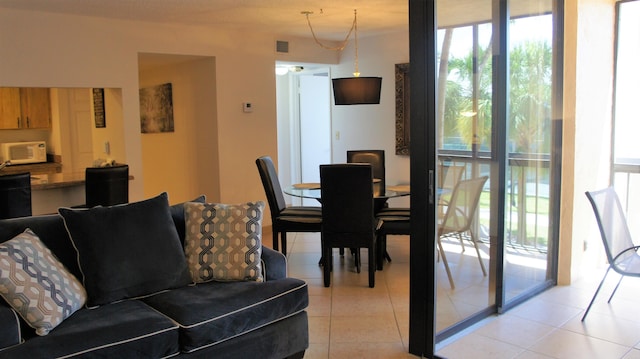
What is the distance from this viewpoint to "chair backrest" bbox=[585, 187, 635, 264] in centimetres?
356

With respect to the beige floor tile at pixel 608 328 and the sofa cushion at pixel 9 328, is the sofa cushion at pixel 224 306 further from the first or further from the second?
the beige floor tile at pixel 608 328

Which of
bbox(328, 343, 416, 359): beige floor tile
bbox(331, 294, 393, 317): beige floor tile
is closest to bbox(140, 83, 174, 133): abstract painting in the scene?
bbox(331, 294, 393, 317): beige floor tile

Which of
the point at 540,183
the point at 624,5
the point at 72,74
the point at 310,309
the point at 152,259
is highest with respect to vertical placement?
the point at 624,5

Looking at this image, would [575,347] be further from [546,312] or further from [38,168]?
[38,168]

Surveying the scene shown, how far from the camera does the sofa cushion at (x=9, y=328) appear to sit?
224 cm

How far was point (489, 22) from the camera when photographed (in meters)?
3.29

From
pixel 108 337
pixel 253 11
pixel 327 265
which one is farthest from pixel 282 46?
pixel 108 337

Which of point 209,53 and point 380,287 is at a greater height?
point 209,53

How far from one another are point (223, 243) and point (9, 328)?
115 centimetres

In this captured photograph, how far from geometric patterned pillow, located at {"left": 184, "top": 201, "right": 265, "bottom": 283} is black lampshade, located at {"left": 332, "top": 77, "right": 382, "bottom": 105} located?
221 centimetres

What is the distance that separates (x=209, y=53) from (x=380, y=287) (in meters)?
3.24

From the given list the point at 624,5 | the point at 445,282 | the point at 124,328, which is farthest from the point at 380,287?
the point at 624,5

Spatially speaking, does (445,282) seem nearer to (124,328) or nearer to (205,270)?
(205,270)

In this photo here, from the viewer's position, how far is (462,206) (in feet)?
10.5
